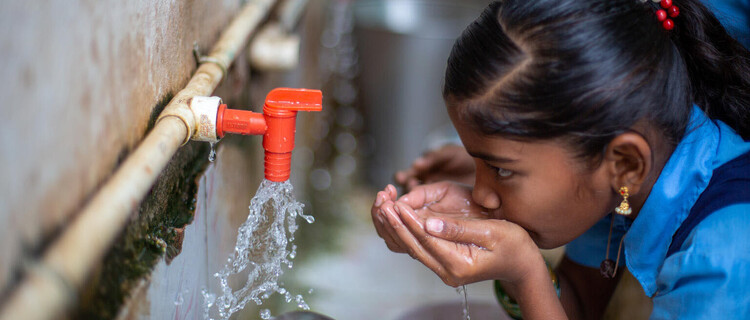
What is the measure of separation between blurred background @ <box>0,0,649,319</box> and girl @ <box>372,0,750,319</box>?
0.44m

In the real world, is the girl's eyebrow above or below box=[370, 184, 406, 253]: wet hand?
above

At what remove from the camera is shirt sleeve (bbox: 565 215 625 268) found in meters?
1.62

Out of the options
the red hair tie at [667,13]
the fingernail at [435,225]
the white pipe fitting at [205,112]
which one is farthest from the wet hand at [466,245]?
the red hair tie at [667,13]

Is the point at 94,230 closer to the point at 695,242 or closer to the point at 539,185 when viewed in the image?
the point at 539,185

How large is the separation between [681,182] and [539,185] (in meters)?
0.30

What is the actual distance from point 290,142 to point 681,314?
32.0 inches

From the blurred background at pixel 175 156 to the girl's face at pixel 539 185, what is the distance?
0.59 meters

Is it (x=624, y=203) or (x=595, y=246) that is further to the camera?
(x=595, y=246)

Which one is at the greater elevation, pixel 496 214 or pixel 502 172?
pixel 502 172

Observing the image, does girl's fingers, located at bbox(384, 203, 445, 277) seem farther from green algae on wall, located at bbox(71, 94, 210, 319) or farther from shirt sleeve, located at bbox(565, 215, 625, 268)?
shirt sleeve, located at bbox(565, 215, 625, 268)

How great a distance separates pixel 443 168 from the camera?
1.85m

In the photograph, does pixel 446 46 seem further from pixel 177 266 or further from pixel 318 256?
pixel 177 266

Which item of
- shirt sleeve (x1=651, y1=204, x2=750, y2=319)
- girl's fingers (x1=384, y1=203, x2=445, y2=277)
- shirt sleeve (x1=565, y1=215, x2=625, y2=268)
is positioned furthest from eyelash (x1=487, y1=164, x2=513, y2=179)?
A: shirt sleeve (x1=565, y1=215, x2=625, y2=268)

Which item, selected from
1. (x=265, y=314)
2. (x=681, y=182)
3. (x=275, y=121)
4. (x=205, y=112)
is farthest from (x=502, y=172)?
(x=265, y=314)
